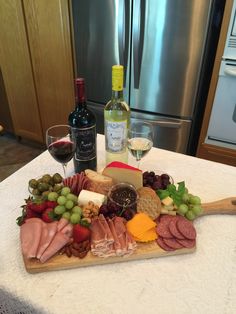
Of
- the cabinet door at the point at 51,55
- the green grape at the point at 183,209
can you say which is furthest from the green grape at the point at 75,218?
the cabinet door at the point at 51,55

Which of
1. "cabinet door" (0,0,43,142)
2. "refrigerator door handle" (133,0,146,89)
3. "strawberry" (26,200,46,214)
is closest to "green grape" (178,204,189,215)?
"strawberry" (26,200,46,214)

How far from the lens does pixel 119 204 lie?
2.14 feet

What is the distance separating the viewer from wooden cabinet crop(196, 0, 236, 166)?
132 centimetres

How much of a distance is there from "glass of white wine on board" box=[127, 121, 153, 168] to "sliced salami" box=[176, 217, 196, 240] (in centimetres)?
25

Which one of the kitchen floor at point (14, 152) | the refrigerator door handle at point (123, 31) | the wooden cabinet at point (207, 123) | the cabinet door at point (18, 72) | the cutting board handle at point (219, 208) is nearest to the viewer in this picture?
the cutting board handle at point (219, 208)

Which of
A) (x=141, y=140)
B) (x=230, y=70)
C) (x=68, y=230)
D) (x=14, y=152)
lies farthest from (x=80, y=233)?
(x=14, y=152)

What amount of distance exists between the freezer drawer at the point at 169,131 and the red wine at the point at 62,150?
3.48ft

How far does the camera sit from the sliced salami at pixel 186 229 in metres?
0.61

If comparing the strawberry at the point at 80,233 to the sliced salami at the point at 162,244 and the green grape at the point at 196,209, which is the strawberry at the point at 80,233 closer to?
the sliced salami at the point at 162,244

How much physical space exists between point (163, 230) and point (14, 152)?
6.60 ft

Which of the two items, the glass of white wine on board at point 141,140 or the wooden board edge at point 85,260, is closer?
the wooden board edge at point 85,260

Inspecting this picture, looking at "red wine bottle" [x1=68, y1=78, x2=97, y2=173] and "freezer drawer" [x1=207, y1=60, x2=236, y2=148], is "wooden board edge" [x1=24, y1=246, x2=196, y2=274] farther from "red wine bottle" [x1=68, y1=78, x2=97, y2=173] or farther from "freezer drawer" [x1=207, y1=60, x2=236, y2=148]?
"freezer drawer" [x1=207, y1=60, x2=236, y2=148]

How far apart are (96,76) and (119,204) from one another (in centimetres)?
129

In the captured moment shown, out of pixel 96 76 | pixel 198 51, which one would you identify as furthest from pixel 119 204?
pixel 96 76
